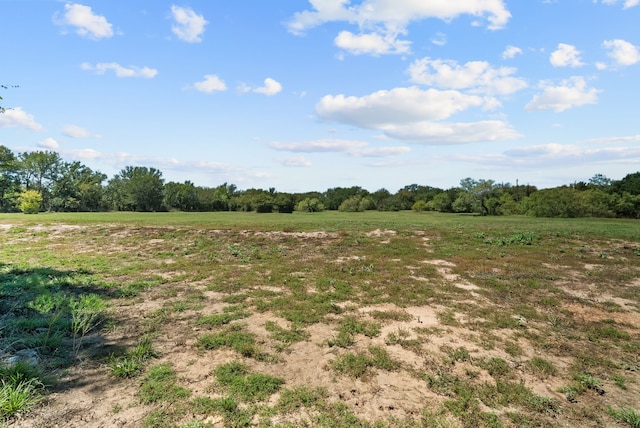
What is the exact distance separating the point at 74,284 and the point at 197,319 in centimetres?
627

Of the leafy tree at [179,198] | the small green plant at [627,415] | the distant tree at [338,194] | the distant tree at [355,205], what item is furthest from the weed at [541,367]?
the distant tree at [338,194]

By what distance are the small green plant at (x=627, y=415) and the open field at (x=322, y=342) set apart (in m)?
0.02

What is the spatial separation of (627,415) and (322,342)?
17.4ft

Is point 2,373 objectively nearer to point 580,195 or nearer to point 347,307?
point 347,307

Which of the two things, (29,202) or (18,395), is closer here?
(18,395)

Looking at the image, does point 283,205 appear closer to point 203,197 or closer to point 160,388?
point 203,197

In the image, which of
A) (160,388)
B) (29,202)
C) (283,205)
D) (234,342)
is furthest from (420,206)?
(160,388)

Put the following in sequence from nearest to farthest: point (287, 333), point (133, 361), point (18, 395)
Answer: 1. point (18, 395)
2. point (133, 361)
3. point (287, 333)

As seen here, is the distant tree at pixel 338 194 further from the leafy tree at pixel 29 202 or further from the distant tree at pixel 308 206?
the leafy tree at pixel 29 202

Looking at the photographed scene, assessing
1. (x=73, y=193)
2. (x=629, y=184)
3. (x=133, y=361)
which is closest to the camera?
(x=133, y=361)

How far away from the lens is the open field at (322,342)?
16.8 ft

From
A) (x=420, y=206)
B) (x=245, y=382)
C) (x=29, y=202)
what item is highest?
(x=420, y=206)

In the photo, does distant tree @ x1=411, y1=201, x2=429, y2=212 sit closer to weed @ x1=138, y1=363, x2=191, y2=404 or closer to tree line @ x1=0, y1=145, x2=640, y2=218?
tree line @ x1=0, y1=145, x2=640, y2=218

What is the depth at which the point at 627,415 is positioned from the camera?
510cm
